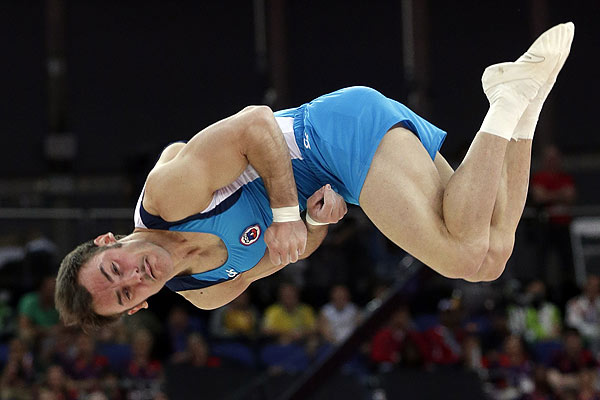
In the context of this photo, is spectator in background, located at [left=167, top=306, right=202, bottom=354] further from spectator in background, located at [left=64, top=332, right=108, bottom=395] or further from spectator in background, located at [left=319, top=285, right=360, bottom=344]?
spectator in background, located at [left=319, top=285, right=360, bottom=344]

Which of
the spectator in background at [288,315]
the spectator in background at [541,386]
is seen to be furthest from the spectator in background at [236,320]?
the spectator in background at [541,386]

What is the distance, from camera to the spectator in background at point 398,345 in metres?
7.51

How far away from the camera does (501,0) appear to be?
40.1 ft

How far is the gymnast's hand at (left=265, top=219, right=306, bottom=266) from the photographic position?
334cm

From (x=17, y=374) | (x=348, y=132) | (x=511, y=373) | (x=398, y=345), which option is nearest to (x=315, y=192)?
(x=348, y=132)

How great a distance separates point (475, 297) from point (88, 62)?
25.1 ft

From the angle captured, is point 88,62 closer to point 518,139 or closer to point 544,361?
point 544,361

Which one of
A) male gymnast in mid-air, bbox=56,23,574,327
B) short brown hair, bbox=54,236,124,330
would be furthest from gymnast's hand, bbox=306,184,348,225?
short brown hair, bbox=54,236,124,330

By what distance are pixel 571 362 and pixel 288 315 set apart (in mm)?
2659

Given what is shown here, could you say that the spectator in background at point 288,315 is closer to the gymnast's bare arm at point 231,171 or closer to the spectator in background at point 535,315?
the spectator in background at point 535,315

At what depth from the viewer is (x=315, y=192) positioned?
360cm

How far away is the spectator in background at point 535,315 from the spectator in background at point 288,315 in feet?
6.36

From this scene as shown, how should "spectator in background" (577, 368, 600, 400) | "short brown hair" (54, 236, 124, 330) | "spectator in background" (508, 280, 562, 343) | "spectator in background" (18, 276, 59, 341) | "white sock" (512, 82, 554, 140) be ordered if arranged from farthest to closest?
"spectator in background" (508, 280, 562, 343) < "spectator in background" (18, 276, 59, 341) < "spectator in background" (577, 368, 600, 400) < "white sock" (512, 82, 554, 140) < "short brown hair" (54, 236, 124, 330)

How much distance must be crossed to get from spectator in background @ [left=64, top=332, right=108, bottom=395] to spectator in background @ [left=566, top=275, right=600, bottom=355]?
175 inches
